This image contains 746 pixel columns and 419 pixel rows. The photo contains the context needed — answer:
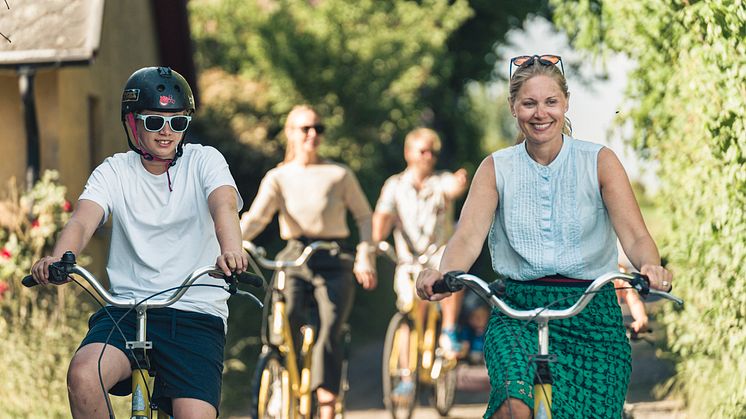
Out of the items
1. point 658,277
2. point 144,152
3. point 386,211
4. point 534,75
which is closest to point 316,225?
point 386,211

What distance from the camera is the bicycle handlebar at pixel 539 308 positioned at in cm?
456

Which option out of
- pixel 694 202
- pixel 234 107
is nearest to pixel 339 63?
pixel 234 107

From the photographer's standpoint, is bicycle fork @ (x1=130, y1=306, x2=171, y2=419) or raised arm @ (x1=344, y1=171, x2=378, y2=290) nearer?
bicycle fork @ (x1=130, y1=306, x2=171, y2=419)

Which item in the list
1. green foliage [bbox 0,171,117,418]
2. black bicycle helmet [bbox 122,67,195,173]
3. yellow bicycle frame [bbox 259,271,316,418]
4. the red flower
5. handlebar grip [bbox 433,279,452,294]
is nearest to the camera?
handlebar grip [bbox 433,279,452,294]

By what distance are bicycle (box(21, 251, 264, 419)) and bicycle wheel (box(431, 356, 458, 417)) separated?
6555mm

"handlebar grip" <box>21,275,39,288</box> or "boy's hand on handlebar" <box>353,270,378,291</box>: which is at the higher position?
"handlebar grip" <box>21,275,39,288</box>

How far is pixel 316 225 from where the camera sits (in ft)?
30.2

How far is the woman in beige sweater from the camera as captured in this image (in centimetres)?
904

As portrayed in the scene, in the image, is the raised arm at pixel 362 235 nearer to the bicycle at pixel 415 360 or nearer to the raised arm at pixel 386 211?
the bicycle at pixel 415 360

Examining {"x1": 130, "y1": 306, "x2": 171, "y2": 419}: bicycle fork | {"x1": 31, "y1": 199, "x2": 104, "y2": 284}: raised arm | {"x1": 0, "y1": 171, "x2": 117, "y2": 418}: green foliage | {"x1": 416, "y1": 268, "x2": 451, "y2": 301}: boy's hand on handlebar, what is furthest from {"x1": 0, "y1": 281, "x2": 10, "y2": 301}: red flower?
{"x1": 416, "y1": 268, "x2": 451, "y2": 301}: boy's hand on handlebar

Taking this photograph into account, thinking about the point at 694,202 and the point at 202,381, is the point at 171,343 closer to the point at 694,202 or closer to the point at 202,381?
the point at 202,381

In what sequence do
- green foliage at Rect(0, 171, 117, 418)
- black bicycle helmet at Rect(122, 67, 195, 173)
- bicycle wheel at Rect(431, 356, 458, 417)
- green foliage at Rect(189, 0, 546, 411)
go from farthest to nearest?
green foliage at Rect(189, 0, 546, 411) → bicycle wheel at Rect(431, 356, 458, 417) → green foliage at Rect(0, 171, 117, 418) → black bicycle helmet at Rect(122, 67, 195, 173)

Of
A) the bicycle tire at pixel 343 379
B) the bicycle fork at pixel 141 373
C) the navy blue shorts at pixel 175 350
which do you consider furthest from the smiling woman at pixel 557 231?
the bicycle tire at pixel 343 379

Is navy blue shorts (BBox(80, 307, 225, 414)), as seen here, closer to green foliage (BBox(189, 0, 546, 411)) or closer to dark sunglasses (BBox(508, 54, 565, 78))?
dark sunglasses (BBox(508, 54, 565, 78))
